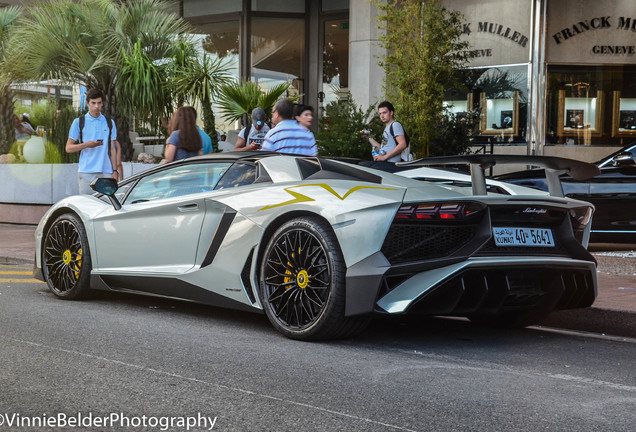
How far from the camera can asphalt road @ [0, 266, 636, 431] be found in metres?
3.76

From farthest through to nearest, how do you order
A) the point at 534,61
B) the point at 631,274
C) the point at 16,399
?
the point at 534,61, the point at 631,274, the point at 16,399

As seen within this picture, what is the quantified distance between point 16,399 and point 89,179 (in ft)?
19.9

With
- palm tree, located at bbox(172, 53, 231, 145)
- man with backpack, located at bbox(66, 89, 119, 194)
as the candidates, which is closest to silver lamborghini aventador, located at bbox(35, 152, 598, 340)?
man with backpack, located at bbox(66, 89, 119, 194)

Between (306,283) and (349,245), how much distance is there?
16.2 inches

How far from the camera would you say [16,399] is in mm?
3967

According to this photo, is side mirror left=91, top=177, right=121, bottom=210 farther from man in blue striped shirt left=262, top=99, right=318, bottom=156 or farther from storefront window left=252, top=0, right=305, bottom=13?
storefront window left=252, top=0, right=305, bottom=13

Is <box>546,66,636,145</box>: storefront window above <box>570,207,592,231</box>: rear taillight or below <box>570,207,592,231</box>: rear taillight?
above

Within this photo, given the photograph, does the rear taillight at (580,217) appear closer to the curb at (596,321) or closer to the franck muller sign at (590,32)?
the curb at (596,321)

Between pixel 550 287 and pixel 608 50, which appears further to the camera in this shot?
pixel 608 50

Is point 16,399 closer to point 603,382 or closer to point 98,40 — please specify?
point 603,382

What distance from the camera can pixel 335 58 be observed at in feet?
75.5

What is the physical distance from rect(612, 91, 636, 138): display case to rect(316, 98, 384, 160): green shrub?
760 cm

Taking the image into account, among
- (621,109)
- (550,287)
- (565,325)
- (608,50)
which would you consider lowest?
(565,325)

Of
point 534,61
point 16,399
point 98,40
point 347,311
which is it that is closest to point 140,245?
point 347,311
